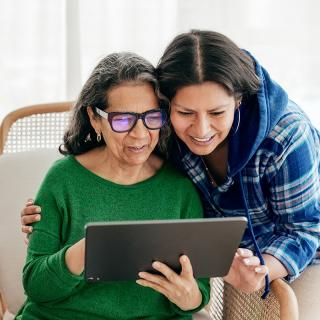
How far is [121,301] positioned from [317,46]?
1.52 meters

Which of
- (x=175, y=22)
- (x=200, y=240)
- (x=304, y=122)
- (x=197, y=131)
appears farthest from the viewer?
(x=175, y=22)

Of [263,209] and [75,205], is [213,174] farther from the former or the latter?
[75,205]

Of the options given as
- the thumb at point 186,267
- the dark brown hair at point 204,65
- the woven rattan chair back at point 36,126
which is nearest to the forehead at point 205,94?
the dark brown hair at point 204,65

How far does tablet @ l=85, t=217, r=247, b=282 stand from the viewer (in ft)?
4.75

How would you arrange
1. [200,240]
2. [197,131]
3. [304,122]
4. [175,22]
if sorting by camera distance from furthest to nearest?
1. [175,22]
2. [304,122]
3. [197,131]
4. [200,240]

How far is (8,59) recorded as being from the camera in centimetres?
293

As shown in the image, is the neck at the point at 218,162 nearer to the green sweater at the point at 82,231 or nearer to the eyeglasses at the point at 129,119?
the green sweater at the point at 82,231

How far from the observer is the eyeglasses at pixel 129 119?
5.47 ft

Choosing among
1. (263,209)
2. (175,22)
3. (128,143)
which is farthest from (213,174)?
(175,22)

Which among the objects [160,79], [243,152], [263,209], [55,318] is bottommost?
[55,318]

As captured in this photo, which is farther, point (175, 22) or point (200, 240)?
point (175, 22)

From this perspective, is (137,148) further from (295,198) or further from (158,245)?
(295,198)

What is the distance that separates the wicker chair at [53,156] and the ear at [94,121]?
1.44 feet

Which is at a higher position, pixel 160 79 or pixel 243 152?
pixel 160 79
